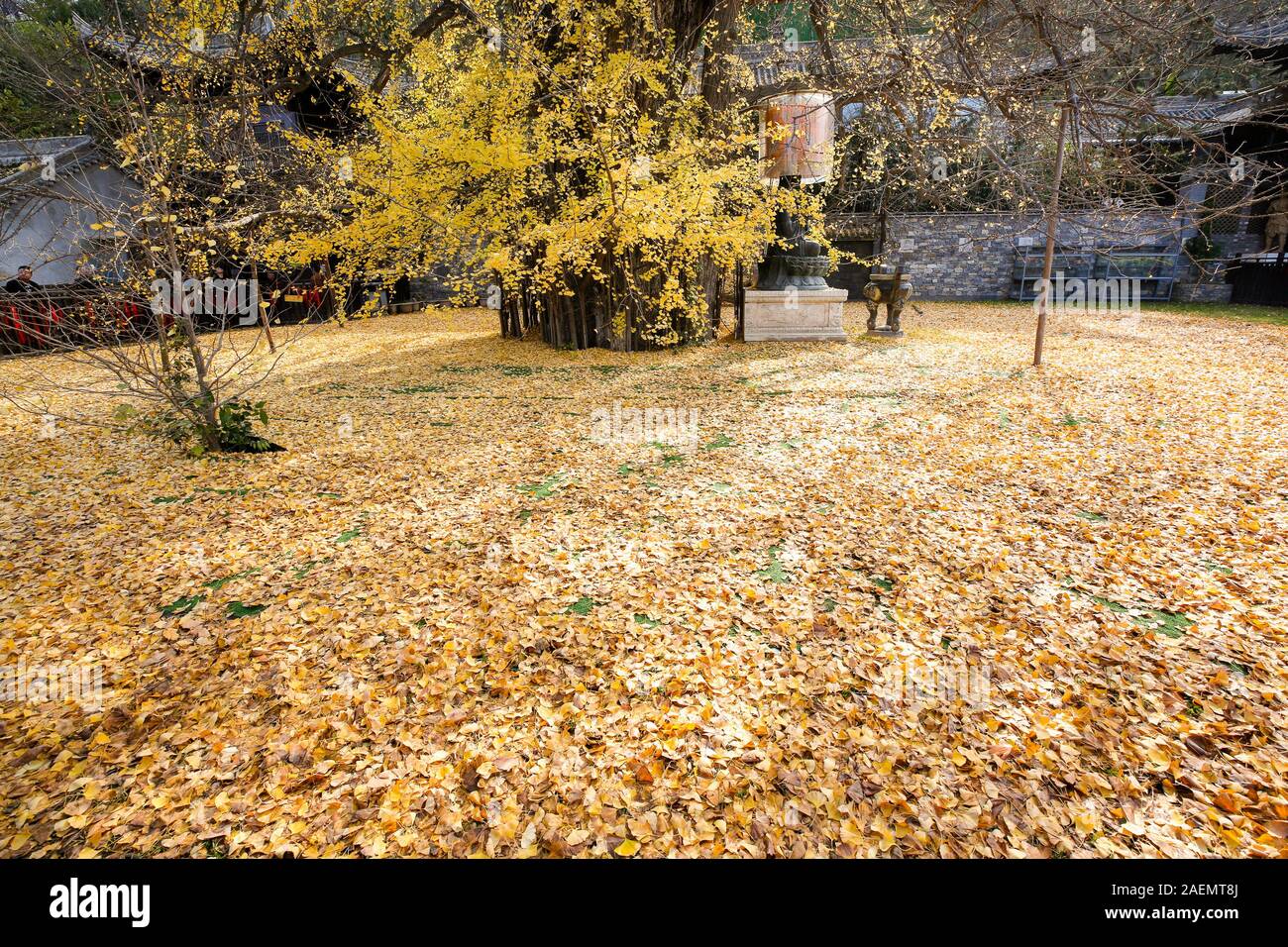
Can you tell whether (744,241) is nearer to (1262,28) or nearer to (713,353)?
(713,353)

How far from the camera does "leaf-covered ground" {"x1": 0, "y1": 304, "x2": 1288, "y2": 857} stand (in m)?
2.44

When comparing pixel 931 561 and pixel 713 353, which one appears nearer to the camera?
pixel 931 561

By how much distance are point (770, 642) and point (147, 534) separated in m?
4.80

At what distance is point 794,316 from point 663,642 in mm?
10996

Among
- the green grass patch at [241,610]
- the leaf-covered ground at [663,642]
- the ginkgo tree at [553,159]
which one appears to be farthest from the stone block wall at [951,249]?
the green grass patch at [241,610]

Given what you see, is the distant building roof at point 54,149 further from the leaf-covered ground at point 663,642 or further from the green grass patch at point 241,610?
the green grass patch at point 241,610

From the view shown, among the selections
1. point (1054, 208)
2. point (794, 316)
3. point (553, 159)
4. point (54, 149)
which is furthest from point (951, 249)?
point (54, 149)

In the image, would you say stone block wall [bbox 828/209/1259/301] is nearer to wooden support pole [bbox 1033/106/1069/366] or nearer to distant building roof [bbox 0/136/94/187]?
wooden support pole [bbox 1033/106/1069/366]

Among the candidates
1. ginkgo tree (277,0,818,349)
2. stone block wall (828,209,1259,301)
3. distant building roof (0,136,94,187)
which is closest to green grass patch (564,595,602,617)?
ginkgo tree (277,0,818,349)

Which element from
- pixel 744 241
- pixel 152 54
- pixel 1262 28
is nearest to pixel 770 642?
pixel 744 241

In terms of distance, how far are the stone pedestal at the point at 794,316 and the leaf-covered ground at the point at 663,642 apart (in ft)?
21.1

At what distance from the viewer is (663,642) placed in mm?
3492
